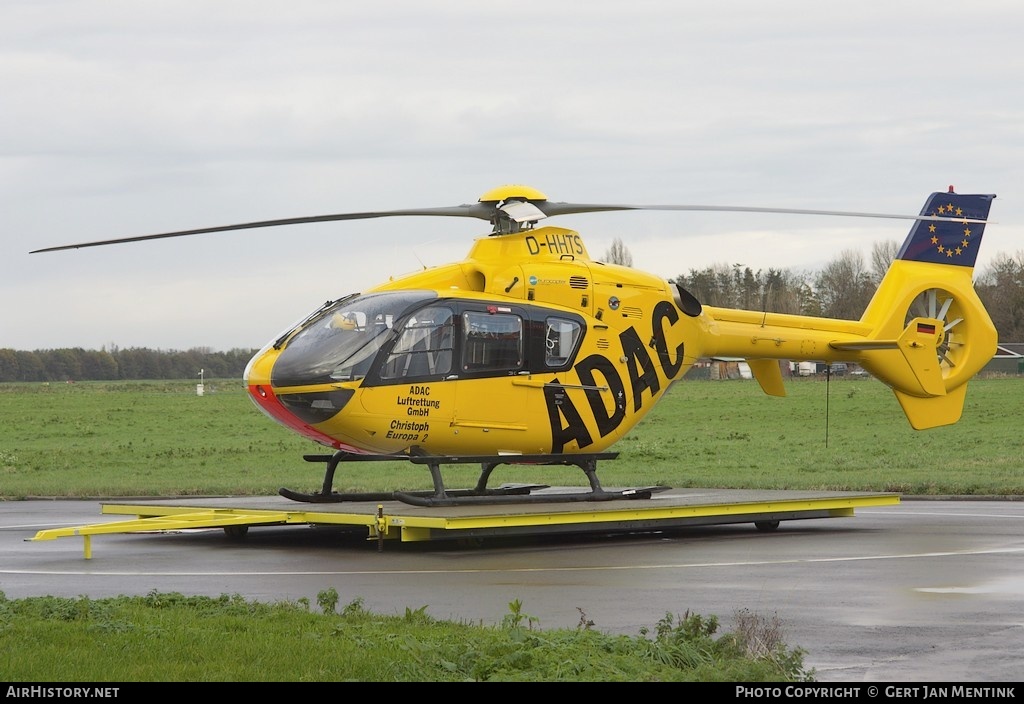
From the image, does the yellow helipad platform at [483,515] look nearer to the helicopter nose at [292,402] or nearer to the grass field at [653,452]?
the helicopter nose at [292,402]

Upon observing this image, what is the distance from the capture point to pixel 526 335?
58.6 feet

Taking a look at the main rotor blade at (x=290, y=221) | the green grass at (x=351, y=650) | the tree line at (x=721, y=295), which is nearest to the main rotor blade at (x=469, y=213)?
the main rotor blade at (x=290, y=221)

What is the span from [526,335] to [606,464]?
48.7ft

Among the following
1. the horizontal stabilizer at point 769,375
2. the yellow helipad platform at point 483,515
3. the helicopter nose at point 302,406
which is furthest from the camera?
the horizontal stabilizer at point 769,375

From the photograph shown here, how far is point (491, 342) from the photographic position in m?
17.6

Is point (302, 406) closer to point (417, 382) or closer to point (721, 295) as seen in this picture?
point (417, 382)

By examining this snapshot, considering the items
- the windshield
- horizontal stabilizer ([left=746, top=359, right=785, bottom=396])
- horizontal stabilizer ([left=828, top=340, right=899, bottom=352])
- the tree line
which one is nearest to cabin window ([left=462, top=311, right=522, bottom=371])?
the windshield

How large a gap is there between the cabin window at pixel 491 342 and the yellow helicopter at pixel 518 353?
0.06 ft

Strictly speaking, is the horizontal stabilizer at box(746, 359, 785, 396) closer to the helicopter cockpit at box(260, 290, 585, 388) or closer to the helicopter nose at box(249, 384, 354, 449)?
the helicopter cockpit at box(260, 290, 585, 388)

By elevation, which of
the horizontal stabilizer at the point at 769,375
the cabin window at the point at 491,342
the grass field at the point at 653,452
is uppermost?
the cabin window at the point at 491,342

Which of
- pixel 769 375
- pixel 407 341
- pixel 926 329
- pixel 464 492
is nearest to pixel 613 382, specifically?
pixel 464 492

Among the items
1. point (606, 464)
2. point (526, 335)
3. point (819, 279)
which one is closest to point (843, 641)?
point (526, 335)

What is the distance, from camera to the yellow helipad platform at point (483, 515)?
50.6 feet

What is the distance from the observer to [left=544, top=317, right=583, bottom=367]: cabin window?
18125 millimetres
